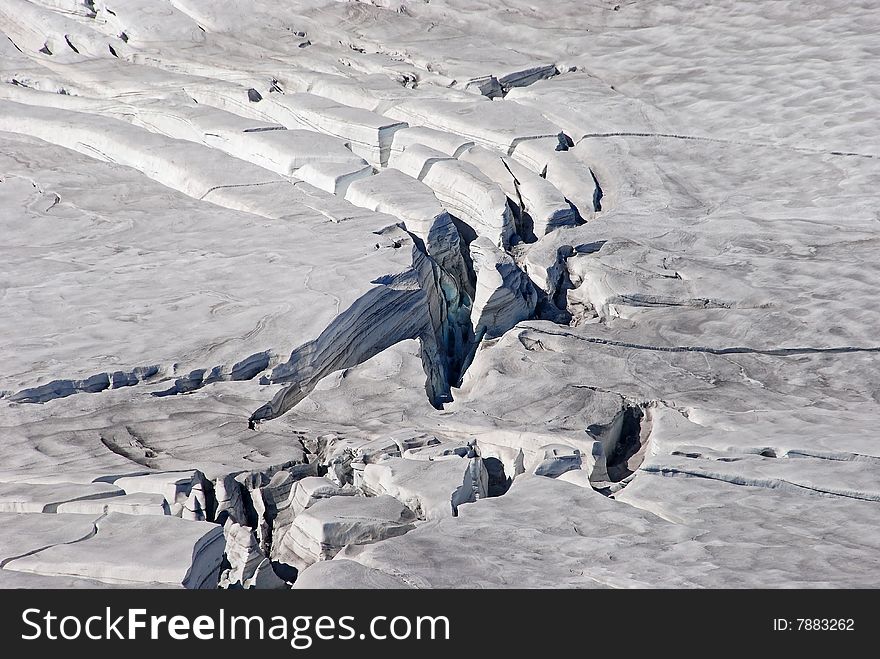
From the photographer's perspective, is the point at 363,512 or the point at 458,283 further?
the point at 458,283

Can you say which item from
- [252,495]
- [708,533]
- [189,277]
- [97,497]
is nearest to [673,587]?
[708,533]

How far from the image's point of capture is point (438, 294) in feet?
24.3

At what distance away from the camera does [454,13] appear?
11.7 metres

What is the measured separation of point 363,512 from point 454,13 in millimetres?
8524

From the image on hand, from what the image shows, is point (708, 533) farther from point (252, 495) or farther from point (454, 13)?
point (454, 13)

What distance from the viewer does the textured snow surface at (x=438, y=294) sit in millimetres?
4328

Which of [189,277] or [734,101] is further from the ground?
[734,101]

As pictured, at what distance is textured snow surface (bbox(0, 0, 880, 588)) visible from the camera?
170 inches

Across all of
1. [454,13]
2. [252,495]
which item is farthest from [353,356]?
Result: [454,13]

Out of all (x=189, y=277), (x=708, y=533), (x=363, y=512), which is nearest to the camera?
(x=708, y=533)

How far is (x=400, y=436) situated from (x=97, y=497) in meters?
1.55
